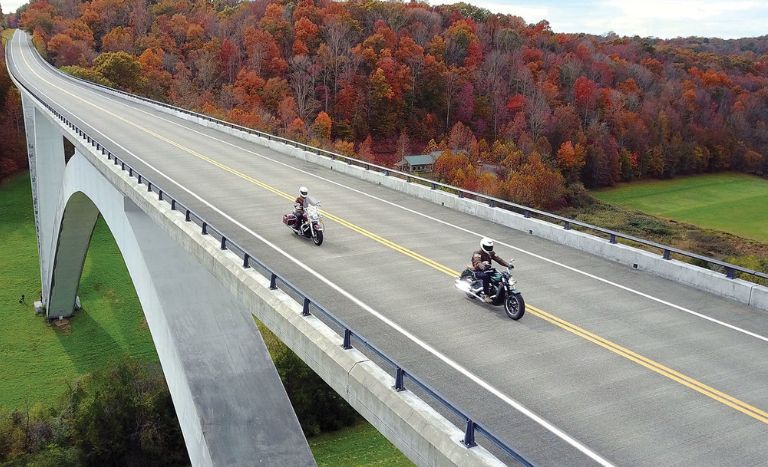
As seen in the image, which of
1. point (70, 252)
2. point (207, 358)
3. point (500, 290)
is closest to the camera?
point (500, 290)

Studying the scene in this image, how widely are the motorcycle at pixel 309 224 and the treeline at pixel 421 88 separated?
52.0 meters

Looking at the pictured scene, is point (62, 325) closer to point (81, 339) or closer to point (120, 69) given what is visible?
point (81, 339)

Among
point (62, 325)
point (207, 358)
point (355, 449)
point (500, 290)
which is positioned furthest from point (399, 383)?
point (62, 325)

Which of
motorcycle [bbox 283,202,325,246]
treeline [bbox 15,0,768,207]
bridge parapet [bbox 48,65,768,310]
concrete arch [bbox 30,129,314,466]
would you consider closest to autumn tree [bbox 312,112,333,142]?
treeline [bbox 15,0,768,207]

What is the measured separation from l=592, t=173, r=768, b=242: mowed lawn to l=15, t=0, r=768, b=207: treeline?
3.37 m

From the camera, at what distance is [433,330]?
12609mm

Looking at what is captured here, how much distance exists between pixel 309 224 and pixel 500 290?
661 centimetres

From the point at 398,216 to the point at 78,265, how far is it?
27.8m

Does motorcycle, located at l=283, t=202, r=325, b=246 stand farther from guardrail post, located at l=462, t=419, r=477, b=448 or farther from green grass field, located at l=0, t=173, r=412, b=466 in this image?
green grass field, located at l=0, t=173, r=412, b=466

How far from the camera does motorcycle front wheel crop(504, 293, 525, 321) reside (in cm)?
1304

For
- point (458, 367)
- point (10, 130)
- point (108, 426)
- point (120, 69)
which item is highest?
point (120, 69)

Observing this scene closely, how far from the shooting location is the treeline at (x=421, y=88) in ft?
270

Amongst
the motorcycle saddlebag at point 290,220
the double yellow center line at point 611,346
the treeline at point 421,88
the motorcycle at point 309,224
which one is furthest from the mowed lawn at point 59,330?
the treeline at point 421,88

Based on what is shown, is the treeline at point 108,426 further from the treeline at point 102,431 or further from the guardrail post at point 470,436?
the guardrail post at point 470,436
